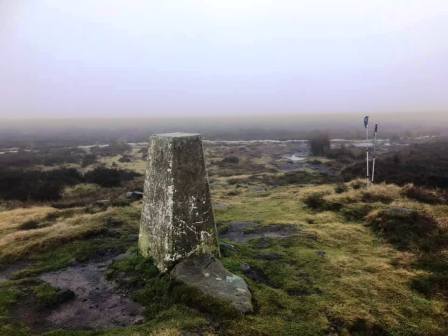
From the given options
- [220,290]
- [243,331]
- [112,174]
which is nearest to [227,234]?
[220,290]

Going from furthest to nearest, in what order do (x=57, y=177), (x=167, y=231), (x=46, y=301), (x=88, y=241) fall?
(x=57, y=177) → (x=88, y=241) → (x=167, y=231) → (x=46, y=301)

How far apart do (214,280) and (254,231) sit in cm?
670

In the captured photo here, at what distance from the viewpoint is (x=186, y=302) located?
9.08 m

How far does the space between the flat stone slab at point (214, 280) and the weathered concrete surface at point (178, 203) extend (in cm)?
46

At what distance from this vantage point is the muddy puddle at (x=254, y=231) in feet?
50.4

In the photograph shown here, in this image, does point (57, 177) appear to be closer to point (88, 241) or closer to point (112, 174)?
point (112, 174)

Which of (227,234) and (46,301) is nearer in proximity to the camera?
(46,301)

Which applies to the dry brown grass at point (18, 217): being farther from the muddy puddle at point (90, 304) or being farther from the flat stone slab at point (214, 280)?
the flat stone slab at point (214, 280)

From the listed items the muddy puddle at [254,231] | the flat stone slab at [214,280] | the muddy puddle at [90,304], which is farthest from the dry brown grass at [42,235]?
the flat stone slab at [214,280]

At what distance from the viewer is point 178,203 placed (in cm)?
1075

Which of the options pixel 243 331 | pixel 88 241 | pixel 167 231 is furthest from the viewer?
pixel 88 241

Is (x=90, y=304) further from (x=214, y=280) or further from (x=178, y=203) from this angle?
(x=178, y=203)

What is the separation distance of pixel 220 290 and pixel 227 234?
6.70 meters

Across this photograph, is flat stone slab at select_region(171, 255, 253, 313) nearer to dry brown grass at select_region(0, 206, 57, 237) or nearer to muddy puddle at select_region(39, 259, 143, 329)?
muddy puddle at select_region(39, 259, 143, 329)
